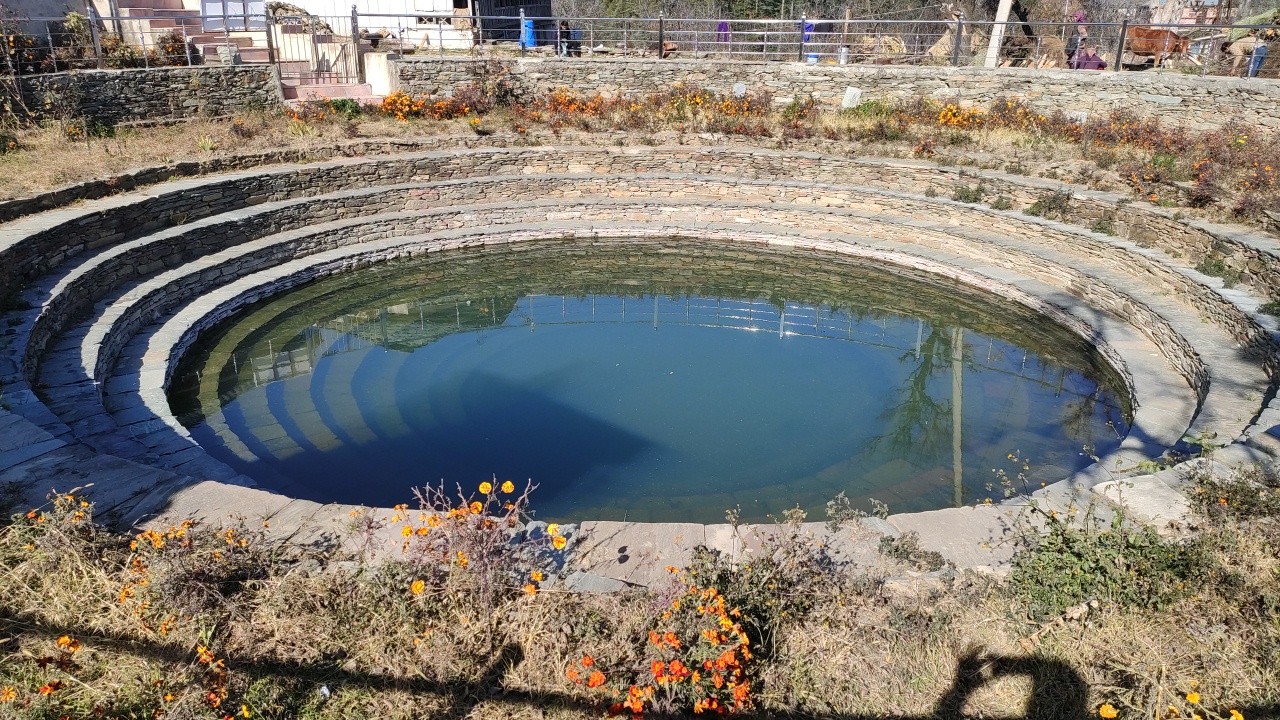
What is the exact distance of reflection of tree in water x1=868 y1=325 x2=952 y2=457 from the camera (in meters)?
7.82

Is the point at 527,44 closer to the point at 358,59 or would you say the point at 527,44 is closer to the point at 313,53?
the point at 358,59

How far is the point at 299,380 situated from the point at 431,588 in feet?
17.7

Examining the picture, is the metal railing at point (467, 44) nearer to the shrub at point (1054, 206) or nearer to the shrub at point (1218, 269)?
the shrub at point (1054, 206)

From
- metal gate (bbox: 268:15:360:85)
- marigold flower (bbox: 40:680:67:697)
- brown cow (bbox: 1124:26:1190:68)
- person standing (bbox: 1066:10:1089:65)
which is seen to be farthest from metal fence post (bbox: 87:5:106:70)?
brown cow (bbox: 1124:26:1190:68)

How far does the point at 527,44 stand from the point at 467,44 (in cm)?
170

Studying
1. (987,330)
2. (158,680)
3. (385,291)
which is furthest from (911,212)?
(158,680)

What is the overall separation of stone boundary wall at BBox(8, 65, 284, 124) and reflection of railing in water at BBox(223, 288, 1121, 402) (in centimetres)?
697

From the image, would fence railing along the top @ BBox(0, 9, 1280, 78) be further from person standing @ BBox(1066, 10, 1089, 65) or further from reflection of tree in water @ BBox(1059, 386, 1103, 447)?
reflection of tree in water @ BBox(1059, 386, 1103, 447)

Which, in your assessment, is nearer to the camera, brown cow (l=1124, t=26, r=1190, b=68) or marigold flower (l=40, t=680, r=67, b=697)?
marigold flower (l=40, t=680, r=67, b=697)

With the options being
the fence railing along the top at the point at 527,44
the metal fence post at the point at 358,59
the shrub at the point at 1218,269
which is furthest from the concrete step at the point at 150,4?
the shrub at the point at 1218,269

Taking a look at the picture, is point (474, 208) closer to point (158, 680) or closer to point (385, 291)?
point (385, 291)

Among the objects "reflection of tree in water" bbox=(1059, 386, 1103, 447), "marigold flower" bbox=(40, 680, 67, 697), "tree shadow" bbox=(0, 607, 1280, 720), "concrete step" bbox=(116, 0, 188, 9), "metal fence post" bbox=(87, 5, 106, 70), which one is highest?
"concrete step" bbox=(116, 0, 188, 9)

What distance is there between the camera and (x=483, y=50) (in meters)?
19.0

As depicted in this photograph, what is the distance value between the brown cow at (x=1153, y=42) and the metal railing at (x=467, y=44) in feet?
0.14
